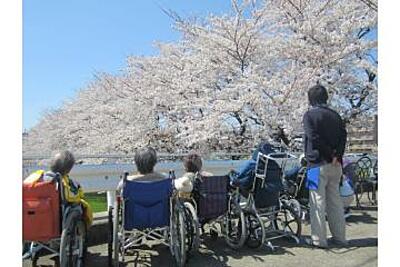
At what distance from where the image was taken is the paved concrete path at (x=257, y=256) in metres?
3.21

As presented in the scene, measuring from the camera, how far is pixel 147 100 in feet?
37.9

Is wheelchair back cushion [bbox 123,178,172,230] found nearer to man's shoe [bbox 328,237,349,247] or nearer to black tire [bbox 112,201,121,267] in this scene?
black tire [bbox 112,201,121,267]

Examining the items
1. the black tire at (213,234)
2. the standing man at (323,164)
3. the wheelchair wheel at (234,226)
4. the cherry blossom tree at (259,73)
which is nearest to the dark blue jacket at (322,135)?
the standing man at (323,164)

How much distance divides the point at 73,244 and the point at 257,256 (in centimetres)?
159

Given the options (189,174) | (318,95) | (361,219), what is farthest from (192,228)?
(361,219)

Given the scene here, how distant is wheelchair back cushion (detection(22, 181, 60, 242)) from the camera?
2514mm

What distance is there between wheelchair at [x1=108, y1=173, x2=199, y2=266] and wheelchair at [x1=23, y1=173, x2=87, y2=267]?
1.03 ft

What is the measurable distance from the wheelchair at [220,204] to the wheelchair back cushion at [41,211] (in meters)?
1.27

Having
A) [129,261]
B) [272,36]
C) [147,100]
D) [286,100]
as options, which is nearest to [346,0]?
[272,36]

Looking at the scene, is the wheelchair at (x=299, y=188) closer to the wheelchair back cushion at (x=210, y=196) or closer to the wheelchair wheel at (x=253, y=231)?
the wheelchair wheel at (x=253, y=231)

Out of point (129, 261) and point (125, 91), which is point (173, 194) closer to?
point (129, 261)

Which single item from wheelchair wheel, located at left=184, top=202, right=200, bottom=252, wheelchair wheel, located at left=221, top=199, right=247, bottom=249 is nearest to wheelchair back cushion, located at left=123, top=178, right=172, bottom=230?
wheelchair wheel, located at left=184, top=202, right=200, bottom=252

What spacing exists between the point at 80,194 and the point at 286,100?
648 centimetres

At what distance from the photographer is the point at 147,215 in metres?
2.95
